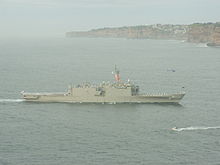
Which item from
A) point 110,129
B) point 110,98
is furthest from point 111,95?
point 110,129

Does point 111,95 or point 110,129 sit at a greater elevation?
point 111,95

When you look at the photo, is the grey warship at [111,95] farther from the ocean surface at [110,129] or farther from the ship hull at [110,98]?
the ocean surface at [110,129]

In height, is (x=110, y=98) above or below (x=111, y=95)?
below

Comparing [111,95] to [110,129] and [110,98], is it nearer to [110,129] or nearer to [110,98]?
[110,98]

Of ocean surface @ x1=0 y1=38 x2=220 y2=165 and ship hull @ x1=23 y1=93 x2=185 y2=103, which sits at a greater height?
ship hull @ x1=23 y1=93 x2=185 y2=103

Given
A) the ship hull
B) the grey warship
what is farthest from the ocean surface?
the grey warship

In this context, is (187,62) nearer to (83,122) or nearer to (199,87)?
(199,87)

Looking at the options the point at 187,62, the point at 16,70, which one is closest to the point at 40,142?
the point at 16,70

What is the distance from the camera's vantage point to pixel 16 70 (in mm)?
118875

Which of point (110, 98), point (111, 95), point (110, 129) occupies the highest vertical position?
point (111, 95)

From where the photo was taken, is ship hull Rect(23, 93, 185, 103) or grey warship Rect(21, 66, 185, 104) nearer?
grey warship Rect(21, 66, 185, 104)

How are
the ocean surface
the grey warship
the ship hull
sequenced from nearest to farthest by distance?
the ocean surface, the grey warship, the ship hull

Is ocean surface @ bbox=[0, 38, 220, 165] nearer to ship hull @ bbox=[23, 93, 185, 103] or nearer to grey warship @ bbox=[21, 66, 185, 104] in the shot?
ship hull @ bbox=[23, 93, 185, 103]

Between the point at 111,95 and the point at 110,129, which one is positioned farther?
the point at 111,95
